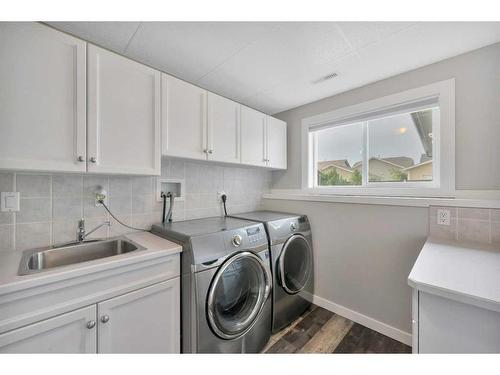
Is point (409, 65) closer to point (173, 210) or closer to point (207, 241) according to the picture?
point (207, 241)

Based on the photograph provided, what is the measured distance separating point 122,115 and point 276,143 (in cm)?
160

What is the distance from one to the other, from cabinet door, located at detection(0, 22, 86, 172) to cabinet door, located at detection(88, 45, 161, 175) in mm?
55

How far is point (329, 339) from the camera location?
5.48 feet

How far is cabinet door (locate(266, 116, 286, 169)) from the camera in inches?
91.7

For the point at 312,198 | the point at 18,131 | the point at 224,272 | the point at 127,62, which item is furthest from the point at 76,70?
the point at 312,198

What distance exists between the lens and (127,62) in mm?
1303

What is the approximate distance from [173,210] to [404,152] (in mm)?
2211

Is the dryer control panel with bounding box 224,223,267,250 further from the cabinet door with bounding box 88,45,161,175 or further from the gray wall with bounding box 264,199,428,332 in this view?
the gray wall with bounding box 264,199,428,332

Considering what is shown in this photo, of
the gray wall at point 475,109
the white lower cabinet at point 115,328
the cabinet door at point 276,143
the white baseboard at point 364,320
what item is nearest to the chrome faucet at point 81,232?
the white lower cabinet at point 115,328

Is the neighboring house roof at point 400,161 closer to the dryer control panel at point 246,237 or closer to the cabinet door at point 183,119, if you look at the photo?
the dryer control panel at point 246,237

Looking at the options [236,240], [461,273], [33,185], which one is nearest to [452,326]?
[461,273]

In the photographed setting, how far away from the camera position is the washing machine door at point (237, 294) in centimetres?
129

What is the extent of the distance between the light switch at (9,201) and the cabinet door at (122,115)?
48 cm

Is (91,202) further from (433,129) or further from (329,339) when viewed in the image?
(433,129)
